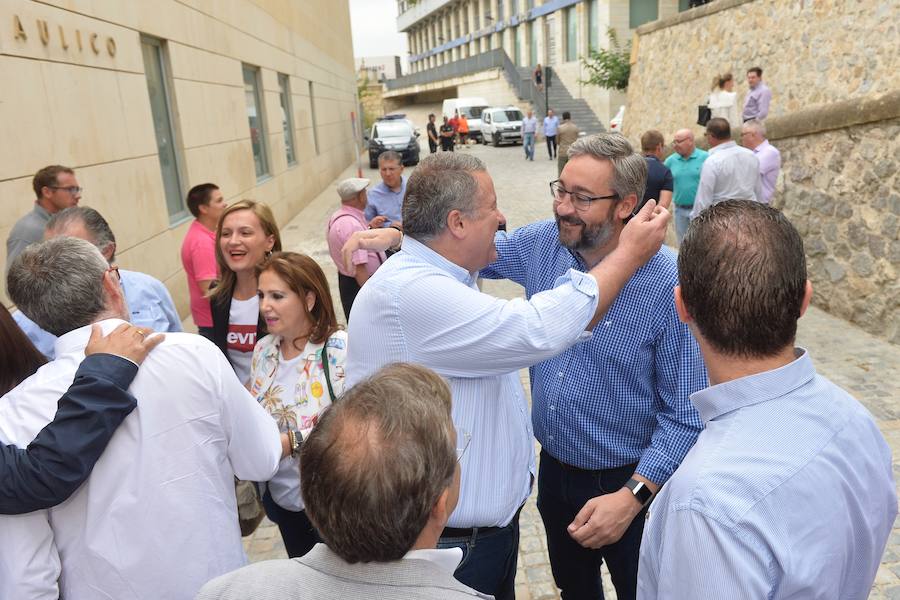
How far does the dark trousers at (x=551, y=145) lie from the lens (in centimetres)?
2383

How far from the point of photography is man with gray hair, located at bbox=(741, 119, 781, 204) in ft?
23.6

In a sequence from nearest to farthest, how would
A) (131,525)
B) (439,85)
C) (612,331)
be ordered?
1. (131,525)
2. (612,331)
3. (439,85)

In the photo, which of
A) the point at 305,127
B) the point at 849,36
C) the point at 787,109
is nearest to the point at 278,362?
the point at 849,36

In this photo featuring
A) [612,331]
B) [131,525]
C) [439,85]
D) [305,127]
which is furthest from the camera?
[439,85]

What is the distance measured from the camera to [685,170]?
796cm

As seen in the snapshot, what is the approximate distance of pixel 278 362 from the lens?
276 centimetres

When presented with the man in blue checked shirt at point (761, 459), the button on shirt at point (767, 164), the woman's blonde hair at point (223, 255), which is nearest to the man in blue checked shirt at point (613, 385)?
the man in blue checked shirt at point (761, 459)

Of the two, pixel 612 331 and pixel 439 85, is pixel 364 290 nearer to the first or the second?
pixel 612 331

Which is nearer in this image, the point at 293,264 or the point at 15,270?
the point at 15,270

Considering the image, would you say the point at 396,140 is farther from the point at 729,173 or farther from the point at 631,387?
the point at 631,387

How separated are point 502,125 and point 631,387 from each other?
29378mm

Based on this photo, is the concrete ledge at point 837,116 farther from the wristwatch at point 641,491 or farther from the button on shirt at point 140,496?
the button on shirt at point 140,496

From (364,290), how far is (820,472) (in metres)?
1.15

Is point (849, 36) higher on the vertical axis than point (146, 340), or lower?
higher
